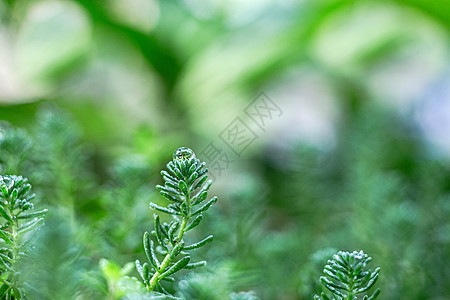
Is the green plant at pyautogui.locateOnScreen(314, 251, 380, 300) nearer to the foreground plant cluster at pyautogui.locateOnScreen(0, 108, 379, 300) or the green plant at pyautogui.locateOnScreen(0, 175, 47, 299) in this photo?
the foreground plant cluster at pyautogui.locateOnScreen(0, 108, 379, 300)

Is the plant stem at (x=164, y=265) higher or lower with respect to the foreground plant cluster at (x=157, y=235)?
lower

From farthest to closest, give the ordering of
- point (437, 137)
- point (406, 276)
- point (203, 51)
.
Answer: point (203, 51)
point (437, 137)
point (406, 276)

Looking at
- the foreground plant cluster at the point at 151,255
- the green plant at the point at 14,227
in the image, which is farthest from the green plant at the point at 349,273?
the green plant at the point at 14,227

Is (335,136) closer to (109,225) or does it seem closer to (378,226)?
(378,226)

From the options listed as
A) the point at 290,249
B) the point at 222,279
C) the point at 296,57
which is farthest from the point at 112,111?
the point at 222,279

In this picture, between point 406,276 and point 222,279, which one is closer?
point 222,279

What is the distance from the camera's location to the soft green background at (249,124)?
0.98 feet

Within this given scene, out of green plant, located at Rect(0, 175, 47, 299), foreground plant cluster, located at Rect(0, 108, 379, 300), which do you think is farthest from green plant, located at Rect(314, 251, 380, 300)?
green plant, located at Rect(0, 175, 47, 299)

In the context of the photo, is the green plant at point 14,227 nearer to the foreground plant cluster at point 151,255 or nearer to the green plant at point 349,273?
the foreground plant cluster at point 151,255

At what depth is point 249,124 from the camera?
3.13 feet

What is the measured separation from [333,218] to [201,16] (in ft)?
2.32

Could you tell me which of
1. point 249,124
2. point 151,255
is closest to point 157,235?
point 151,255

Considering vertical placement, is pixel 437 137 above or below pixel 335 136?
below

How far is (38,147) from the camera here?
0.34 metres
